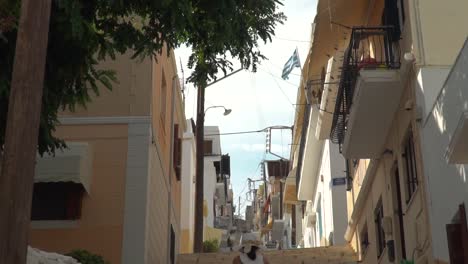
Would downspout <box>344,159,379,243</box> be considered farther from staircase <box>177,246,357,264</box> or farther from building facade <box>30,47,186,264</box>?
building facade <box>30,47,186,264</box>

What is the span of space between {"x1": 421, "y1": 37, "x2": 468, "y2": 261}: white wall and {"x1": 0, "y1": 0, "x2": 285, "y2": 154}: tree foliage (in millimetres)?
2490

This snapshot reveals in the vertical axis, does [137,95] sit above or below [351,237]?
above

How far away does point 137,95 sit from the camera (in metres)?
14.1

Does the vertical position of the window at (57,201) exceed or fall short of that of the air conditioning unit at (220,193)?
it falls short

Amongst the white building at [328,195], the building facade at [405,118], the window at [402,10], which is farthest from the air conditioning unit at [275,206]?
the window at [402,10]

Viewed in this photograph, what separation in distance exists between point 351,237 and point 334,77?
14.9 feet

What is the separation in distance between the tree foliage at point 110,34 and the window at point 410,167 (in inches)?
120

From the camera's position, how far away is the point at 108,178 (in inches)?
530

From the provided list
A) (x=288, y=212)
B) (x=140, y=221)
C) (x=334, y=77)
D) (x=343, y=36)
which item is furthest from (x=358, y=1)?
(x=288, y=212)

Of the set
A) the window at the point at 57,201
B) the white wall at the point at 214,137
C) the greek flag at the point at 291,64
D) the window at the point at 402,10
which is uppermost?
the white wall at the point at 214,137

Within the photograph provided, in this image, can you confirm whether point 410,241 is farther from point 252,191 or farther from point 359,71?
point 252,191

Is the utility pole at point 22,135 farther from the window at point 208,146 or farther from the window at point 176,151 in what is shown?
the window at point 208,146

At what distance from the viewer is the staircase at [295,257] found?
17.4m

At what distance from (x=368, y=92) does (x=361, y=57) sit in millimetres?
2325
